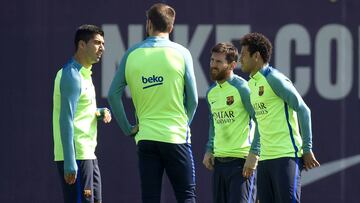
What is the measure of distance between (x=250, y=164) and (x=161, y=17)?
1.59 m

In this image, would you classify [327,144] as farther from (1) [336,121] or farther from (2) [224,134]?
(2) [224,134]

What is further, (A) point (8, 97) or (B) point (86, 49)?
(A) point (8, 97)

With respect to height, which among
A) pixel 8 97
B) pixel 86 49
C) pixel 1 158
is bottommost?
pixel 1 158

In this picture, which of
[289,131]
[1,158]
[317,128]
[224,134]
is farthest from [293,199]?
[1,158]

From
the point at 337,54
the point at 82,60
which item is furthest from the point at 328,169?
the point at 82,60

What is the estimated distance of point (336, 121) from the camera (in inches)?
399

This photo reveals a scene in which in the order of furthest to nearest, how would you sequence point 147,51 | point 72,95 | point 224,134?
point 224,134
point 72,95
point 147,51

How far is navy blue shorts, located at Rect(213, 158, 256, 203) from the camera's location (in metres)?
7.57

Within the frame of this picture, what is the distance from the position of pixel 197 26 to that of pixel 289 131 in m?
3.42

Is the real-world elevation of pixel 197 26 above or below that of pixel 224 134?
above

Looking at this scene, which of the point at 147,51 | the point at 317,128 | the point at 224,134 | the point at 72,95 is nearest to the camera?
the point at 147,51

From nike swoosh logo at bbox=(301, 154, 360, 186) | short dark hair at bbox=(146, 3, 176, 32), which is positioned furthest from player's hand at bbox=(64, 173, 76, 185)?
nike swoosh logo at bbox=(301, 154, 360, 186)

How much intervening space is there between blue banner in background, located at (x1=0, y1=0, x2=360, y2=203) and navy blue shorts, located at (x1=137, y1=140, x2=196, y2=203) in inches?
155

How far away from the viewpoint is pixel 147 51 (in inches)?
244
